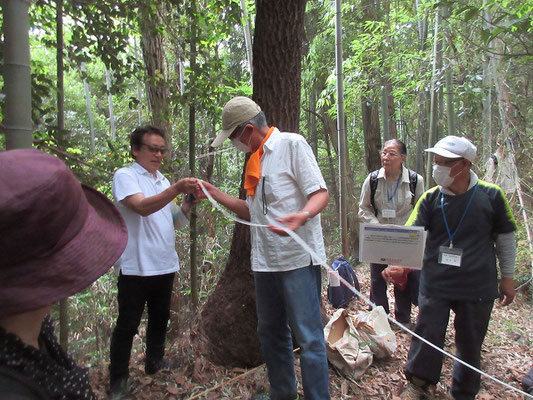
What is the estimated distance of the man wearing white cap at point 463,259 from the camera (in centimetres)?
235

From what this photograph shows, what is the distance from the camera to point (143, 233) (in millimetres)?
2381

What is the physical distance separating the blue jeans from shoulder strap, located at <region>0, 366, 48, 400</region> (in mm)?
1412

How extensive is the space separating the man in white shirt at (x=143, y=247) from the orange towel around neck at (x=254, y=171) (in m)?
0.37

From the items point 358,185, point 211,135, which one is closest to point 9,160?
point 211,135

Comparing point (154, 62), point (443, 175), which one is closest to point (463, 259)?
point (443, 175)

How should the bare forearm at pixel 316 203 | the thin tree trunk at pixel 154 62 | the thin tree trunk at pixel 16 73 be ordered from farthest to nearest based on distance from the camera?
1. the thin tree trunk at pixel 154 62
2. the bare forearm at pixel 316 203
3. the thin tree trunk at pixel 16 73

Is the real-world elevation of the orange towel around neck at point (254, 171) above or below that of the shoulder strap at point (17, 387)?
above

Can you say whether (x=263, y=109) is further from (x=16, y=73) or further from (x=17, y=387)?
(x=17, y=387)

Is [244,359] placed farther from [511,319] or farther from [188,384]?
[511,319]

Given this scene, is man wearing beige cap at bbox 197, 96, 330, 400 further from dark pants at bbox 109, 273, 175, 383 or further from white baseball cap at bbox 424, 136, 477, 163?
white baseball cap at bbox 424, 136, 477, 163

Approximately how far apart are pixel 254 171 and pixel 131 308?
1168 millimetres

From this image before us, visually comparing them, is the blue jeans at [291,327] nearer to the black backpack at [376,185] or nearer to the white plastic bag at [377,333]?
the white plastic bag at [377,333]

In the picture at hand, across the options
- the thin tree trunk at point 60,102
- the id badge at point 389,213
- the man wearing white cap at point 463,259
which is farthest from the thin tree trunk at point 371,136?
the thin tree trunk at point 60,102

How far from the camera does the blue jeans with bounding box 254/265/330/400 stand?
1997 mm
